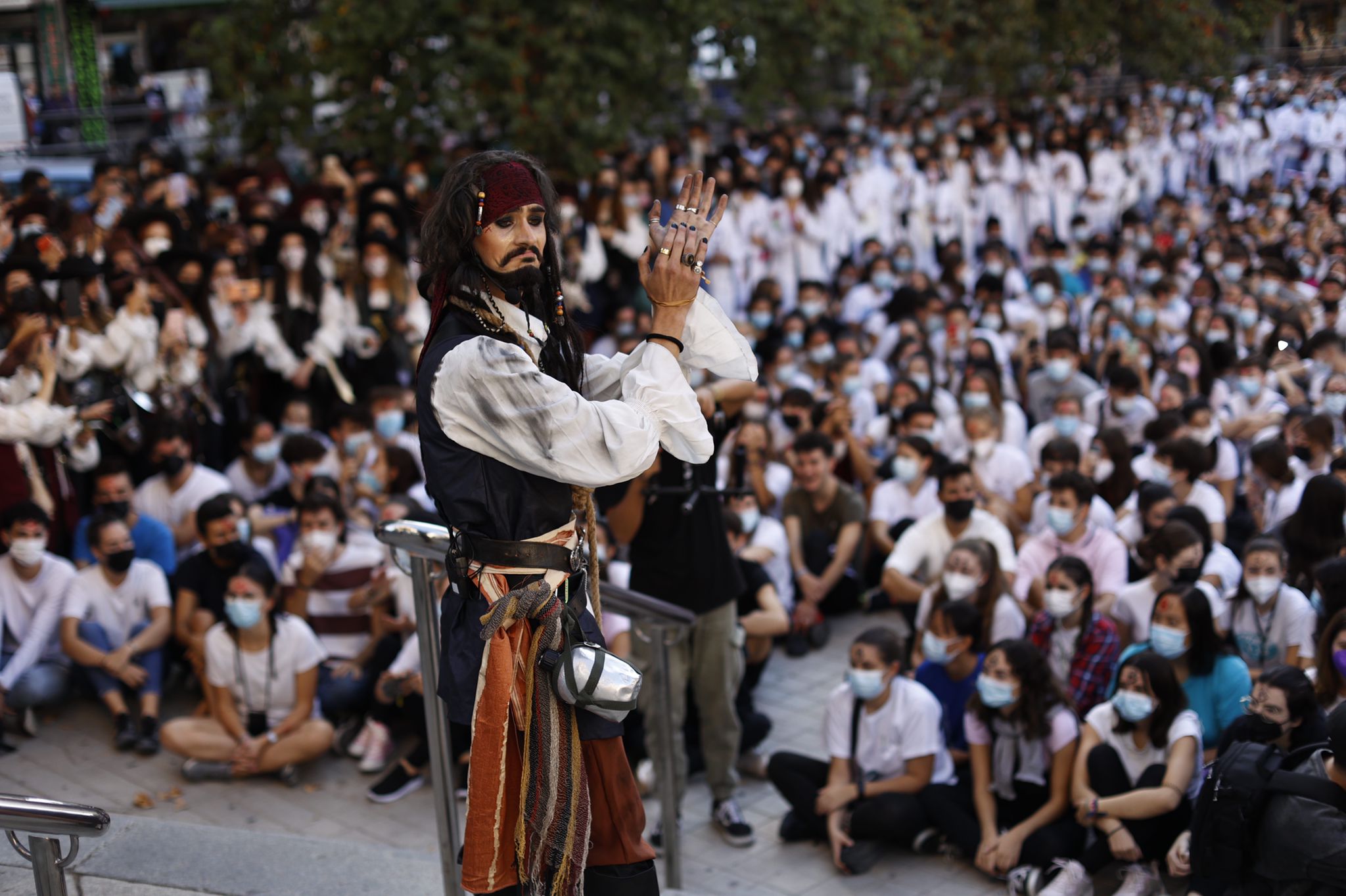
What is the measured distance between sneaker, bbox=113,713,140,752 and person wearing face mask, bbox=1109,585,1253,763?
14.3 ft

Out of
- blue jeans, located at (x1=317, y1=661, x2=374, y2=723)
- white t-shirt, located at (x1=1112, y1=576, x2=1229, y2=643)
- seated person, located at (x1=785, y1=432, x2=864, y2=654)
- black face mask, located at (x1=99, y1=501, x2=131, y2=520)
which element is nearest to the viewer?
white t-shirt, located at (x1=1112, y1=576, x2=1229, y2=643)

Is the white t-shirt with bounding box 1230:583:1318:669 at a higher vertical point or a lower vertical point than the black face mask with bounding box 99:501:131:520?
lower

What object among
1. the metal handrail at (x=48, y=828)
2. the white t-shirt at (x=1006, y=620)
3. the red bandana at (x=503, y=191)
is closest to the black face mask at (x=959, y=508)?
the white t-shirt at (x=1006, y=620)

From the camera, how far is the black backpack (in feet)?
14.1

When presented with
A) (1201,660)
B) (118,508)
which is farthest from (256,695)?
(1201,660)

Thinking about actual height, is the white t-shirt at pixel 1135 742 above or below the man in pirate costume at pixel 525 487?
below

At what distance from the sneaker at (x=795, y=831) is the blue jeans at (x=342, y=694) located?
215 cm

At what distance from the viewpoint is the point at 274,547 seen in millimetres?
7672

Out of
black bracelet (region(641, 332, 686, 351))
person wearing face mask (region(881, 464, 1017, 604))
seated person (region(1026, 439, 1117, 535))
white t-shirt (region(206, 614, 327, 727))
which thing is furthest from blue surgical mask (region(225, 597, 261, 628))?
black bracelet (region(641, 332, 686, 351))

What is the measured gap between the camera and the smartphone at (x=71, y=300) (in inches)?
308

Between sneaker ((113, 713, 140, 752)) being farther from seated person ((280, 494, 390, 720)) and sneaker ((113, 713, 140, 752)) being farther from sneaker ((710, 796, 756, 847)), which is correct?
sneaker ((710, 796, 756, 847))

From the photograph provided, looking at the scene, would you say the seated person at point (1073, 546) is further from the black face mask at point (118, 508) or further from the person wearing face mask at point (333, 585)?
the black face mask at point (118, 508)

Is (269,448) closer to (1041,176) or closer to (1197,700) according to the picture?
(1197,700)

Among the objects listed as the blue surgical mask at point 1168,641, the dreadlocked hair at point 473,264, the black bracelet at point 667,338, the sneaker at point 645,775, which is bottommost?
the sneaker at point 645,775
